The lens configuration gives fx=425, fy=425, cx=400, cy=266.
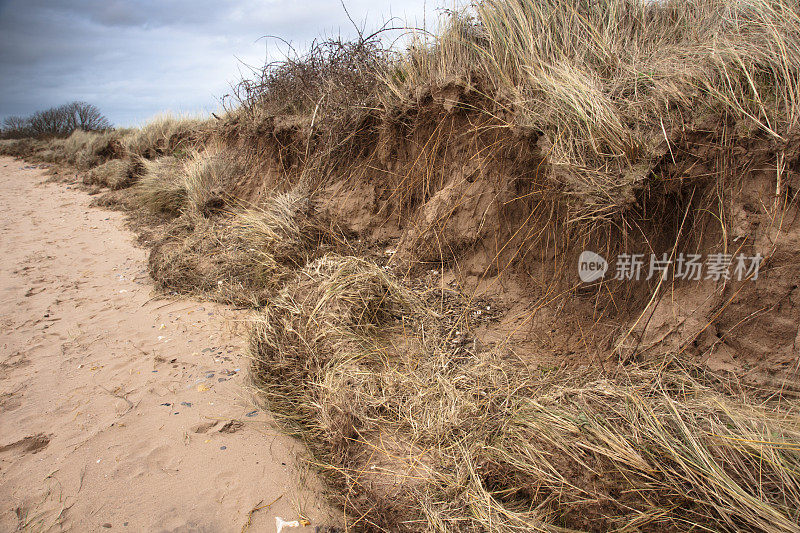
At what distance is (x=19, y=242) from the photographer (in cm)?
586

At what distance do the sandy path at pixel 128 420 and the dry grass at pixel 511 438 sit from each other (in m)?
0.31

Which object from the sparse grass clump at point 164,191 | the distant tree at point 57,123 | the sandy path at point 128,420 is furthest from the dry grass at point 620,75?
the distant tree at point 57,123

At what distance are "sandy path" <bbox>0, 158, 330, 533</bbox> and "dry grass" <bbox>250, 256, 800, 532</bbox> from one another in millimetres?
308

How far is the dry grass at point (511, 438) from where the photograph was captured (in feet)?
5.62

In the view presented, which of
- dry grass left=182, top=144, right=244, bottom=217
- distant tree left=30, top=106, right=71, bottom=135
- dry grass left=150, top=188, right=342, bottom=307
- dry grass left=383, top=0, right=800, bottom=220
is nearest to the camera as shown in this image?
dry grass left=383, top=0, right=800, bottom=220

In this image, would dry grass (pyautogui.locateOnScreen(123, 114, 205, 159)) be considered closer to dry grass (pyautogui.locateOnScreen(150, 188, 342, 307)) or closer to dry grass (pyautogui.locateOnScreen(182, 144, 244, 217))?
dry grass (pyautogui.locateOnScreen(182, 144, 244, 217))

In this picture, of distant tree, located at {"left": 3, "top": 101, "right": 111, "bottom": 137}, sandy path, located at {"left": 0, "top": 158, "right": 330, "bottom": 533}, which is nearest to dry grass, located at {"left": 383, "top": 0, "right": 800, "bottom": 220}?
sandy path, located at {"left": 0, "top": 158, "right": 330, "bottom": 533}

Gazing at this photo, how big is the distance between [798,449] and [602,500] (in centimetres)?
75

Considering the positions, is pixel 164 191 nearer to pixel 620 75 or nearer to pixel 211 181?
pixel 211 181

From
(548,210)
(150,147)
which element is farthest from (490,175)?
(150,147)

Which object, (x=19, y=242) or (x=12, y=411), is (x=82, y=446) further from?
(x=19, y=242)

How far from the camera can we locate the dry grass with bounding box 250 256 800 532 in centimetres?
171

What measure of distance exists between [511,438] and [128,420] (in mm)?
2265

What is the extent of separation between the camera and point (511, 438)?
2104 mm
